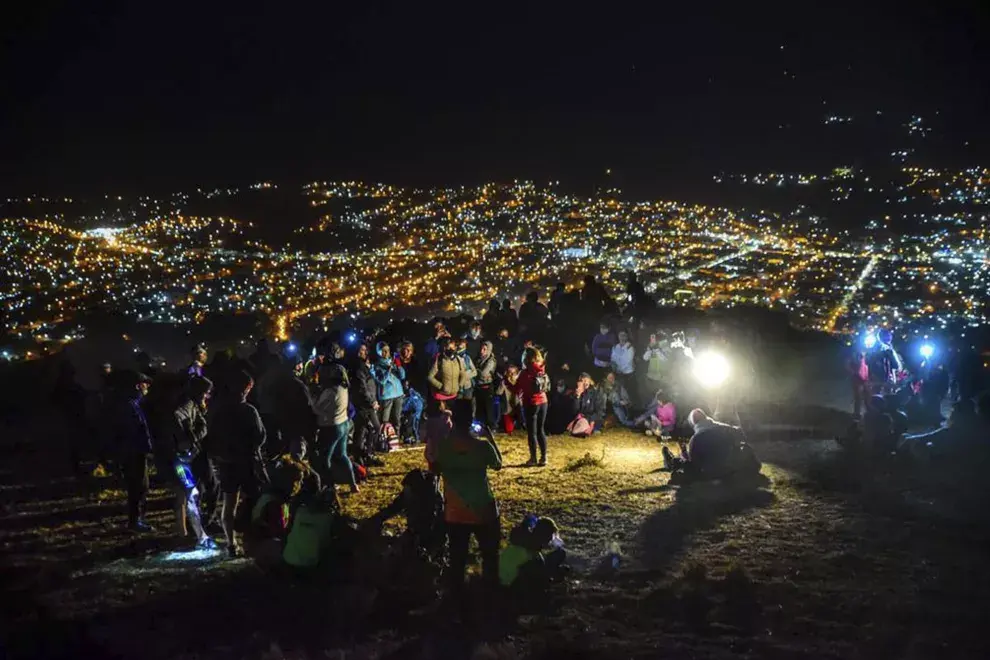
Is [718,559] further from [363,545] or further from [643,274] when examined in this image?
[643,274]

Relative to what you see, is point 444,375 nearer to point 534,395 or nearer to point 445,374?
point 445,374

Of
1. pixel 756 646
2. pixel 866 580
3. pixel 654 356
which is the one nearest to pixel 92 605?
pixel 756 646

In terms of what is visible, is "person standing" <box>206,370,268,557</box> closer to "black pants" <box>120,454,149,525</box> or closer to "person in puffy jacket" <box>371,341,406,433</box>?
"black pants" <box>120,454,149,525</box>

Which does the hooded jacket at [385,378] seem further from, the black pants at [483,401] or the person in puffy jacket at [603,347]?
the person in puffy jacket at [603,347]

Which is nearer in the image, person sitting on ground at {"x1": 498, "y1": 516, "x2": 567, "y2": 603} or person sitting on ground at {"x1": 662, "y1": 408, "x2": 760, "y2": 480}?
person sitting on ground at {"x1": 498, "y1": 516, "x2": 567, "y2": 603}

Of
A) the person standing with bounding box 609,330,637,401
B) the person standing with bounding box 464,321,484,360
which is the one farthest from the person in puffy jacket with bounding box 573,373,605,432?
the person standing with bounding box 464,321,484,360

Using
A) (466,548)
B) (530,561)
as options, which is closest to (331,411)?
(466,548)
